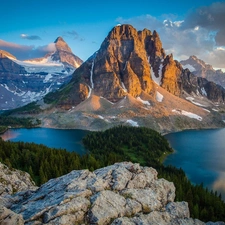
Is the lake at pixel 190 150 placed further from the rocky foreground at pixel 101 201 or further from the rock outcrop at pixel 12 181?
the rock outcrop at pixel 12 181

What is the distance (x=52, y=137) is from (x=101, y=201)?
433 ft

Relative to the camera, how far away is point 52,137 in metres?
147

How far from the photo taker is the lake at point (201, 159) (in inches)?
3100

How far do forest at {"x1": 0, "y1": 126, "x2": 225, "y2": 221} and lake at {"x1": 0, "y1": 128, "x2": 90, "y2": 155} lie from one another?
301 inches

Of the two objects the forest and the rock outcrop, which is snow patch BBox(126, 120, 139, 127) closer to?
the forest

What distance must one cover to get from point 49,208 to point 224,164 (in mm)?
89770

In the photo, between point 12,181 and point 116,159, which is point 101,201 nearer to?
point 12,181

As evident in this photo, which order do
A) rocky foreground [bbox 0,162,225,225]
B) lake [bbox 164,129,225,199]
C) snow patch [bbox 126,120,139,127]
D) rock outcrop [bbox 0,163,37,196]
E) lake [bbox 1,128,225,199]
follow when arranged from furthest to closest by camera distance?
snow patch [bbox 126,120,139,127]
lake [bbox 1,128,225,199]
lake [bbox 164,129,225,199]
rock outcrop [bbox 0,163,37,196]
rocky foreground [bbox 0,162,225,225]

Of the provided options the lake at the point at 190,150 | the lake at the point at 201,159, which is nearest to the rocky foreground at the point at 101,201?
the lake at the point at 201,159

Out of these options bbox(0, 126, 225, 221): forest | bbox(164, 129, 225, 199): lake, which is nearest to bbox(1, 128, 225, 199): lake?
bbox(164, 129, 225, 199): lake

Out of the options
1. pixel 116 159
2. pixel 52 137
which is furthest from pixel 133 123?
pixel 116 159

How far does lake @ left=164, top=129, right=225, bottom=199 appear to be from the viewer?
78.7 meters

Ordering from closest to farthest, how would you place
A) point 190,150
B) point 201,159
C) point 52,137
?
point 201,159, point 190,150, point 52,137

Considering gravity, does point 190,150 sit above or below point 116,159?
below
